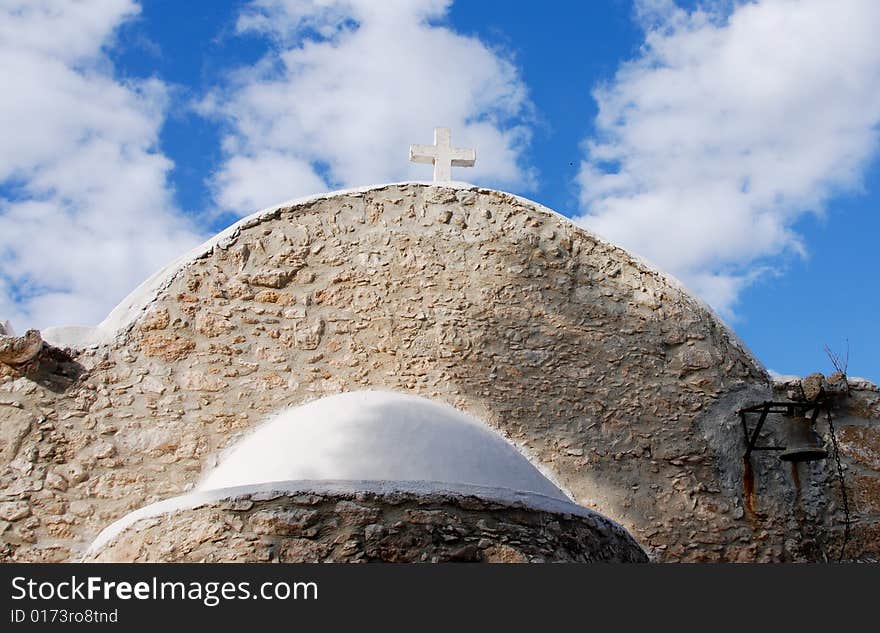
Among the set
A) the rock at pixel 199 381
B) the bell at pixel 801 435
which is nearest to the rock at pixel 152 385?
the rock at pixel 199 381

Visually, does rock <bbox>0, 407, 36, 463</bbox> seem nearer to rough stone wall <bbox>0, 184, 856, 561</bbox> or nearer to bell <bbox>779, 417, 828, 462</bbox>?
rough stone wall <bbox>0, 184, 856, 561</bbox>

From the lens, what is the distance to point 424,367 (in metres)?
6.57

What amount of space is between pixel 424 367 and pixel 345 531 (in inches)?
90.5

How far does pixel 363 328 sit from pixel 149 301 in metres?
1.36

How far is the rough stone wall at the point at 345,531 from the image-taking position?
14.2 feet

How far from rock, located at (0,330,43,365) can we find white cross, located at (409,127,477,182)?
293 cm

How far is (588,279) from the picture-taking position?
7090 millimetres

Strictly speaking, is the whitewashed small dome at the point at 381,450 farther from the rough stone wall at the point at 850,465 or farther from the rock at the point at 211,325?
the rough stone wall at the point at 850,465

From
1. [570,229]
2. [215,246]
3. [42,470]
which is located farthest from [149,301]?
[570,229]

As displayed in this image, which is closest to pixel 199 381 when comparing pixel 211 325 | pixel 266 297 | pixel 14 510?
pixel 211 325

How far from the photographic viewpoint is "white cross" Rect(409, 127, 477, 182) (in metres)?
7.52

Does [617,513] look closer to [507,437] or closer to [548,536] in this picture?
[507,437]

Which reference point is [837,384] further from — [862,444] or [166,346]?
[166,346]

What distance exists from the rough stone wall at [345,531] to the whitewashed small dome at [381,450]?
258mm
